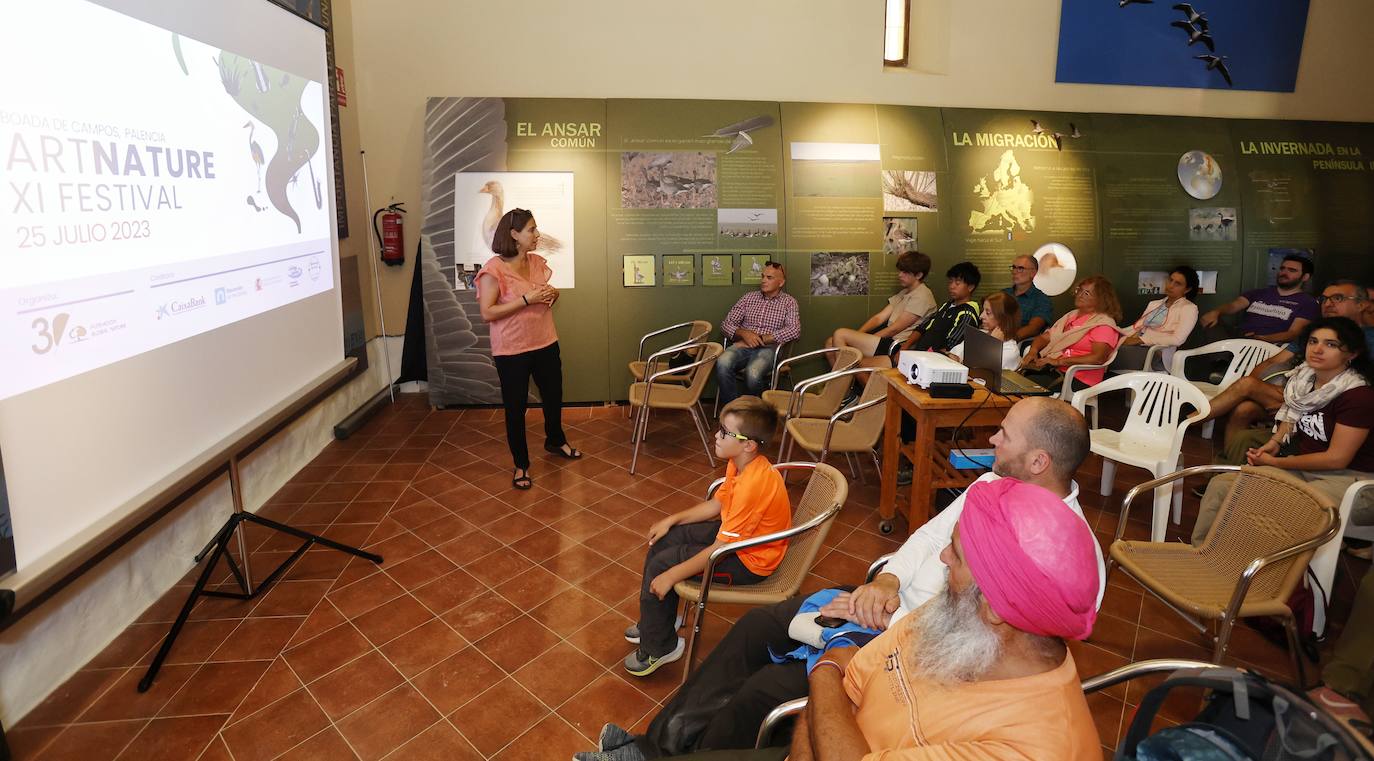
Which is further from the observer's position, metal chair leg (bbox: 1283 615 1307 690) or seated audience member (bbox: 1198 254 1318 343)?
seated audience member (bbox: 1198 254 1318 343)

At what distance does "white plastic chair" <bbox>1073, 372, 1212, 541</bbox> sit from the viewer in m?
3.69

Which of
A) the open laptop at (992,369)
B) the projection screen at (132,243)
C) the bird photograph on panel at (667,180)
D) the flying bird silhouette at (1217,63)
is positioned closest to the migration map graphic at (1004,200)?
the flying bird silhouette at (1217,63)

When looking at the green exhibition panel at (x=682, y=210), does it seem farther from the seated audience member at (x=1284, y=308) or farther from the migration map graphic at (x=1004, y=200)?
the seated audience member at (x=1284, y=308)

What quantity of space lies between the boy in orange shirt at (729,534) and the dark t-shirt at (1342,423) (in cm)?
236

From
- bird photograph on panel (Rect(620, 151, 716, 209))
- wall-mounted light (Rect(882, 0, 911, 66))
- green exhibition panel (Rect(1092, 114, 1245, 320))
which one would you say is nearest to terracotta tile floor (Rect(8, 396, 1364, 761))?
bird photograph on panel (Rect(620, 151, 716, 209))

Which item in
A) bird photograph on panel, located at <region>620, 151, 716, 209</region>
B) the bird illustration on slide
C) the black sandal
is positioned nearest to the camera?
the black sandal

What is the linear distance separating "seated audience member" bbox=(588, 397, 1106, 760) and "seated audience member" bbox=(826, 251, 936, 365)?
333 cm

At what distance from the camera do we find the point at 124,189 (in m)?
2.18

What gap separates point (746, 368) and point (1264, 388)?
10.3 feet

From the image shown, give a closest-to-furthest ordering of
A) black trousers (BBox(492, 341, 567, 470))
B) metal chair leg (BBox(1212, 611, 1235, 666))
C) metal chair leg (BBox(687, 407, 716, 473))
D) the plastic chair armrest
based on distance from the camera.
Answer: metal chair leg (BBox(1212, 611, 1235, 666)), black trousers (BBox(492, 341, 567, 470)), metal chair leg (BBox(687, 407, 716, 473)), the plastic chair armrest

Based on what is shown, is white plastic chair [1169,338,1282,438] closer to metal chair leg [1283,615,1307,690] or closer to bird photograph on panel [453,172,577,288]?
metal chair leg [1283,615,1307,690]

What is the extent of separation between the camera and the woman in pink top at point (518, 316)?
4.23m

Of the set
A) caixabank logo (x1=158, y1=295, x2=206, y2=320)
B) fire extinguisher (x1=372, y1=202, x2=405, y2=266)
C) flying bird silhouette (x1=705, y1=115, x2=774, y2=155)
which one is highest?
flying bird silhouette (x1=705, y1=115, x2=774, y2=155)

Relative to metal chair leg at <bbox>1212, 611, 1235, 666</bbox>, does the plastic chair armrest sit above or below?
above
